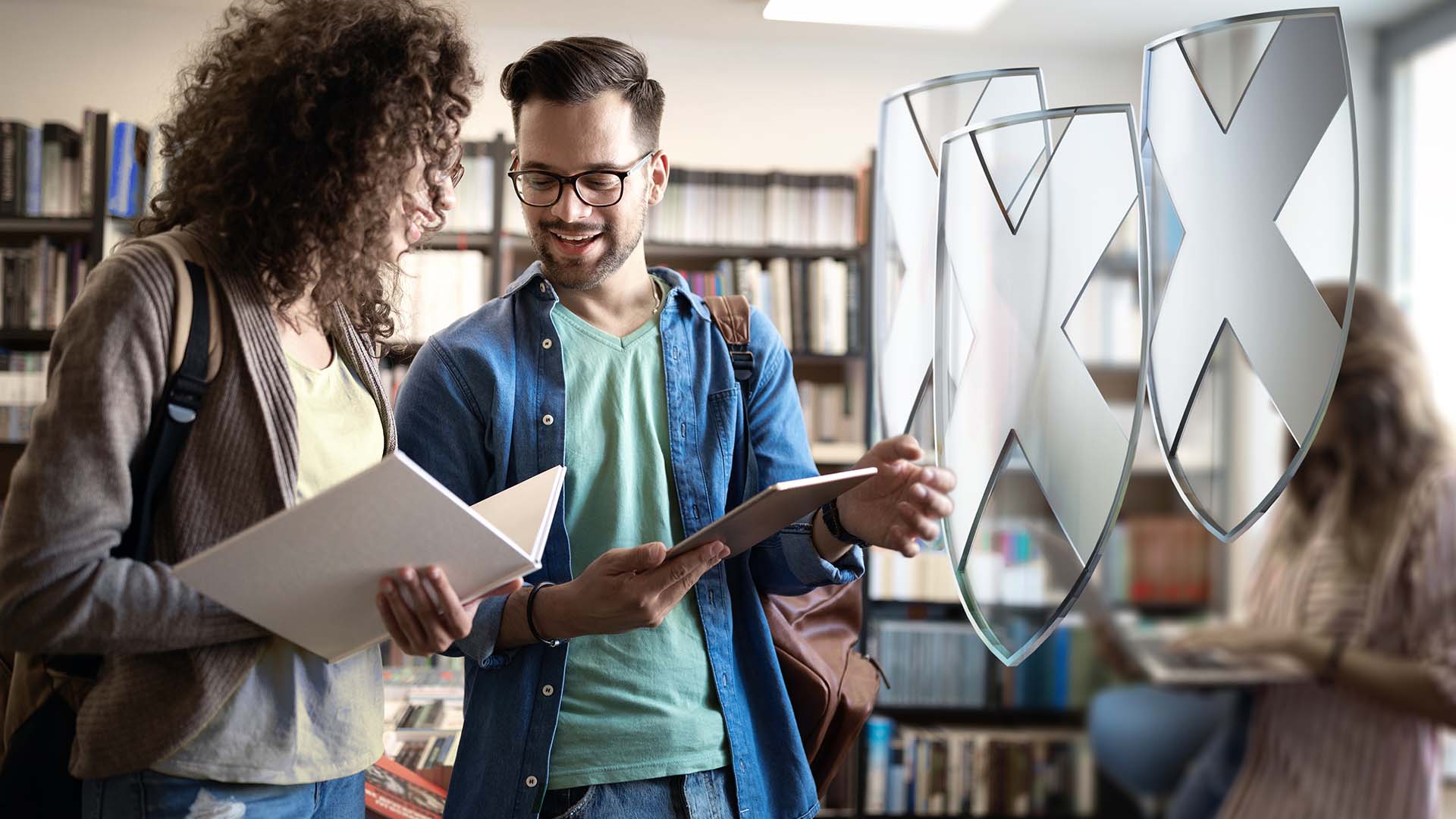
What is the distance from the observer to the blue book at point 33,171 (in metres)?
2.80

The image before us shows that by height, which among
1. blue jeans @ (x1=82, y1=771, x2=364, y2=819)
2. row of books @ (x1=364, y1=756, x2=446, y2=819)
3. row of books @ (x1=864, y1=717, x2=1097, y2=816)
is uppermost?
blue jeans @ (x1=82, y1=771, x2=364, y2=819)

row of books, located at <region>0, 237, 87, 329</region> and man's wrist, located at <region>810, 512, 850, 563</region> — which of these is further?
row of books, located at <region>0, 237, 87, 329</region>

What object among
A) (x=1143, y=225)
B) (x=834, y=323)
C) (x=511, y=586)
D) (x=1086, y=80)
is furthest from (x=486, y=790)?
(x=834, y=323)

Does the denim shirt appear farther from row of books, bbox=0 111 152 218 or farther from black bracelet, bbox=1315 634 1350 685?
row of books, bbox=0 111 152 218

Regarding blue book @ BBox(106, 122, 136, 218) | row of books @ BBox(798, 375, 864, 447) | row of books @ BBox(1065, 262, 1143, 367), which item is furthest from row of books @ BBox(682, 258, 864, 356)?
row of books @ BBox(1065, 262, 1143, 367)

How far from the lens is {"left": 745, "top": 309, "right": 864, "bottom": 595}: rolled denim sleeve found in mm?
1094

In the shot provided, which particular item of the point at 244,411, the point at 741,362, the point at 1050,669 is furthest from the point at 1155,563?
the point at 1050,669

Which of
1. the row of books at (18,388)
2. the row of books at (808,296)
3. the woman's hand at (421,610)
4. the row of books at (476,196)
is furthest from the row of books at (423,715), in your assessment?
the row of books at (808,296)

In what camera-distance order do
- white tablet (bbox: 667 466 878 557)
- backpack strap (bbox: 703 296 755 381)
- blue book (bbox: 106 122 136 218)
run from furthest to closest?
blue book (bbox: 106 122 136 218) < backpack strap (bbox: 703 296 755 381) < white tablet (bbox: 667 466 878 557)

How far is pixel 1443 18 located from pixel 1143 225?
36.4 inches

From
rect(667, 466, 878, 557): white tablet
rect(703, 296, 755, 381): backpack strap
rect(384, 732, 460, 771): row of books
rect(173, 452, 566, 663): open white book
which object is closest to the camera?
rect(173, 452, 566, 663): open white book

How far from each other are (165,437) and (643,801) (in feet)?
1.79

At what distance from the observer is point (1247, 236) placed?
88 centimetres

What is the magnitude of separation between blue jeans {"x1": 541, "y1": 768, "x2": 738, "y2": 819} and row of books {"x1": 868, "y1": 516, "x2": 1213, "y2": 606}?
336 millimetres
